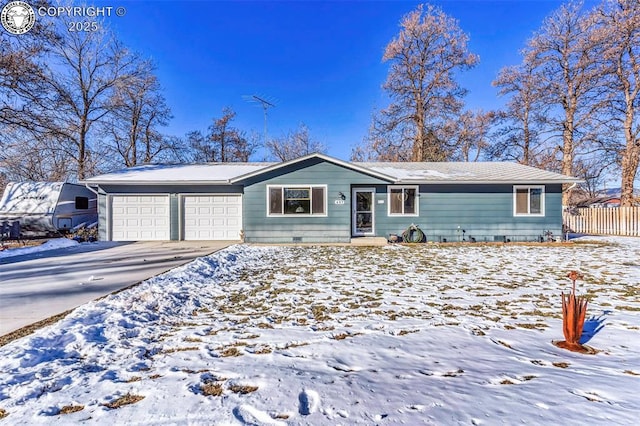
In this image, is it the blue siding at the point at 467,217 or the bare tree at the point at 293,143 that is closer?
the blue siding at the point at 467,217

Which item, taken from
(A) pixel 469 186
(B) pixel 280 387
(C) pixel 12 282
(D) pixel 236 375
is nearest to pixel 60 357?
(D) pixel 236 375

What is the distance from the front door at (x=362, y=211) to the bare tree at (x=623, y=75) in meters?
15.1

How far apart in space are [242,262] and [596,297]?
702 centimetres

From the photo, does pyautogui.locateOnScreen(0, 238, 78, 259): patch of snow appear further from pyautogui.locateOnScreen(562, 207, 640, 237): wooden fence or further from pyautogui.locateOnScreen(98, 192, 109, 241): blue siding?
pyautogui.locateOnScreen(562, 207, 640, 237): wooden fence

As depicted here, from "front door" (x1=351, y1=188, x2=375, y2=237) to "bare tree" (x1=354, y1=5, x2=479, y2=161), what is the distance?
9.60 m

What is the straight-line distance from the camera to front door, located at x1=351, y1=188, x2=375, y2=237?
1188 cm

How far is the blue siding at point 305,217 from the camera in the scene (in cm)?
1135

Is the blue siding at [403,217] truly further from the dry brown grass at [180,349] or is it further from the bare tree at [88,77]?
the bare tree at [88,77]

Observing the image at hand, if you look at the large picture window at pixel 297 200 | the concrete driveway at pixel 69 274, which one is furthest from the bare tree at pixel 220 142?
the concrete driveway at pixel 69 274

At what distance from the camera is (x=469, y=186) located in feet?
38.5

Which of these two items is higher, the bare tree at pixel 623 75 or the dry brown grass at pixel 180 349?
the bare tree at pixel 623 75

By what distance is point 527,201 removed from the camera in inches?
461

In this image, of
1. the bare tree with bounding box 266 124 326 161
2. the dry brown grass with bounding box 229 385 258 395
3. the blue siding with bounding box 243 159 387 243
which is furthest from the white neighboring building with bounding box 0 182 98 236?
the bare tree with bounding box 266 124 326 161

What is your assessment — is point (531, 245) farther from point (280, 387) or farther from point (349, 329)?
point (280, 387)
